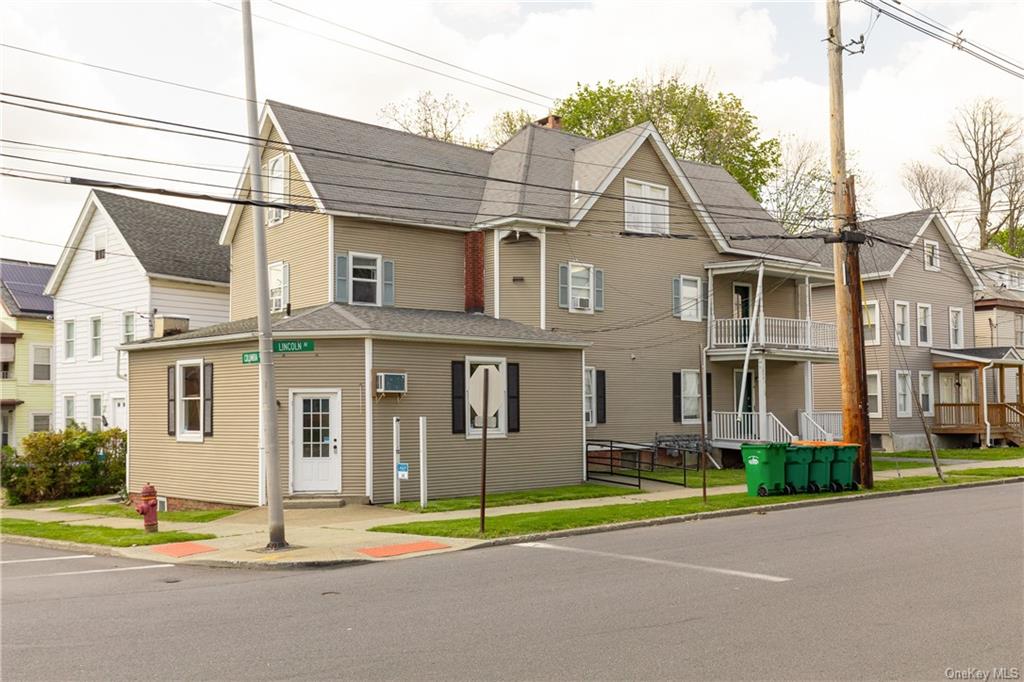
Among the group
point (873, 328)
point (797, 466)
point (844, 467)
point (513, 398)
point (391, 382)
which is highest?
point (873, 328)

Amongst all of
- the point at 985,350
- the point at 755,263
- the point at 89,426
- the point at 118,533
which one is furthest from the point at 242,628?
the point at 985,350

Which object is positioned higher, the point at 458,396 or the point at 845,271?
the point at 845,271

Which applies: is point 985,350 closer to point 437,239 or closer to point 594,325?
point 594,325

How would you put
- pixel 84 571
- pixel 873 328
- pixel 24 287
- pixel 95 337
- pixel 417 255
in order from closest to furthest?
pixel 84 571 < pixel 417 255 < pixel 95 337 < pixel 873 328 < pixel 24 287

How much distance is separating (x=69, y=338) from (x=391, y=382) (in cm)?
2112

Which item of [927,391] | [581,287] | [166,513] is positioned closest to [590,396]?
[581,287]

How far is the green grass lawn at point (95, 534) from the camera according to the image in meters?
15.6

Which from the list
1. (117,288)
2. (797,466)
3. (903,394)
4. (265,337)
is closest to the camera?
(265,337)

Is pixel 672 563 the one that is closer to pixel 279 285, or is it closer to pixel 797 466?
pixel 797 466

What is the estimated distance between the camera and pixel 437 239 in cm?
2662

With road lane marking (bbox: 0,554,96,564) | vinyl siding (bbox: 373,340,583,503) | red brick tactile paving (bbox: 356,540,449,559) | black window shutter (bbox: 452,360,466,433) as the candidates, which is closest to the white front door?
vinyl siding (bbox: 373,340,583,503)

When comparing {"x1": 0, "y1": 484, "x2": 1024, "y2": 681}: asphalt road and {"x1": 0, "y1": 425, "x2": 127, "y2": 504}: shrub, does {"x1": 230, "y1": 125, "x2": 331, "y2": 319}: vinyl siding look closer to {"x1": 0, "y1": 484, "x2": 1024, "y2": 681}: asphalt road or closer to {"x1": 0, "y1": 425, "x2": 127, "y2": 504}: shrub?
{"x1": 0, "y1": 425, "x2": 127, "y2": 504}: shrub

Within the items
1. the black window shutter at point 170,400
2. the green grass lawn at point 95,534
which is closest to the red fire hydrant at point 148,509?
the green grass lawn at point 95,534

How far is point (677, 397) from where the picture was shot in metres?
29.5
